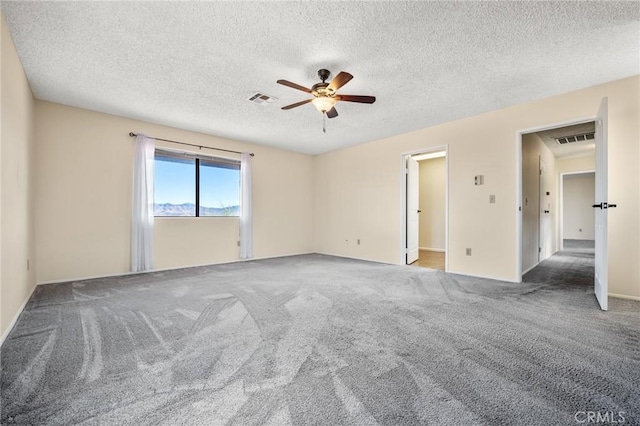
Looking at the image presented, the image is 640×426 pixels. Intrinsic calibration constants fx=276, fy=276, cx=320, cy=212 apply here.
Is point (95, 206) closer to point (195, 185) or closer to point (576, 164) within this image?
point (195, 185)

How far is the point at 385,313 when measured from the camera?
2.64 meters

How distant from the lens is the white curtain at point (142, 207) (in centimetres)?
438

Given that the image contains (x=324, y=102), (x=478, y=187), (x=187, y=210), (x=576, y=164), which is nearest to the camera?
(x=324, y=102)

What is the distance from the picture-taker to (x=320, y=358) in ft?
5.97

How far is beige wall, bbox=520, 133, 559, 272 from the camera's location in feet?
14.9

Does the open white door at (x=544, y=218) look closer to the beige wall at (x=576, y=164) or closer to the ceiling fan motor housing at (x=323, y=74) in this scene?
the beige wall at (x=576, y=164)

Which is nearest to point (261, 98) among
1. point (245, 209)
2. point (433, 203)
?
point (245, 209)

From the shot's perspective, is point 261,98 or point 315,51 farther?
point 261,98

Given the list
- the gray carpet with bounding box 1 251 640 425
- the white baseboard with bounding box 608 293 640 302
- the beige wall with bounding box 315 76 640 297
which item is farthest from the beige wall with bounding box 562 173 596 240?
the gray carpet with bounding box 1 251 640 425

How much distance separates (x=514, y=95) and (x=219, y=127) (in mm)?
4447

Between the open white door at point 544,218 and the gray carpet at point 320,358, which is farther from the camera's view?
the open white door at point 544,218

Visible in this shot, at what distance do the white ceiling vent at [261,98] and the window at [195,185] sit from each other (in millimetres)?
2157

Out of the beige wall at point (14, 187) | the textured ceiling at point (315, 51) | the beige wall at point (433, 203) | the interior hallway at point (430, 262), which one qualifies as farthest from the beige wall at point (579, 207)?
the beige wall at point (14, 187)

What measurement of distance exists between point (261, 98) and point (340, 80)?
1.40 meters
